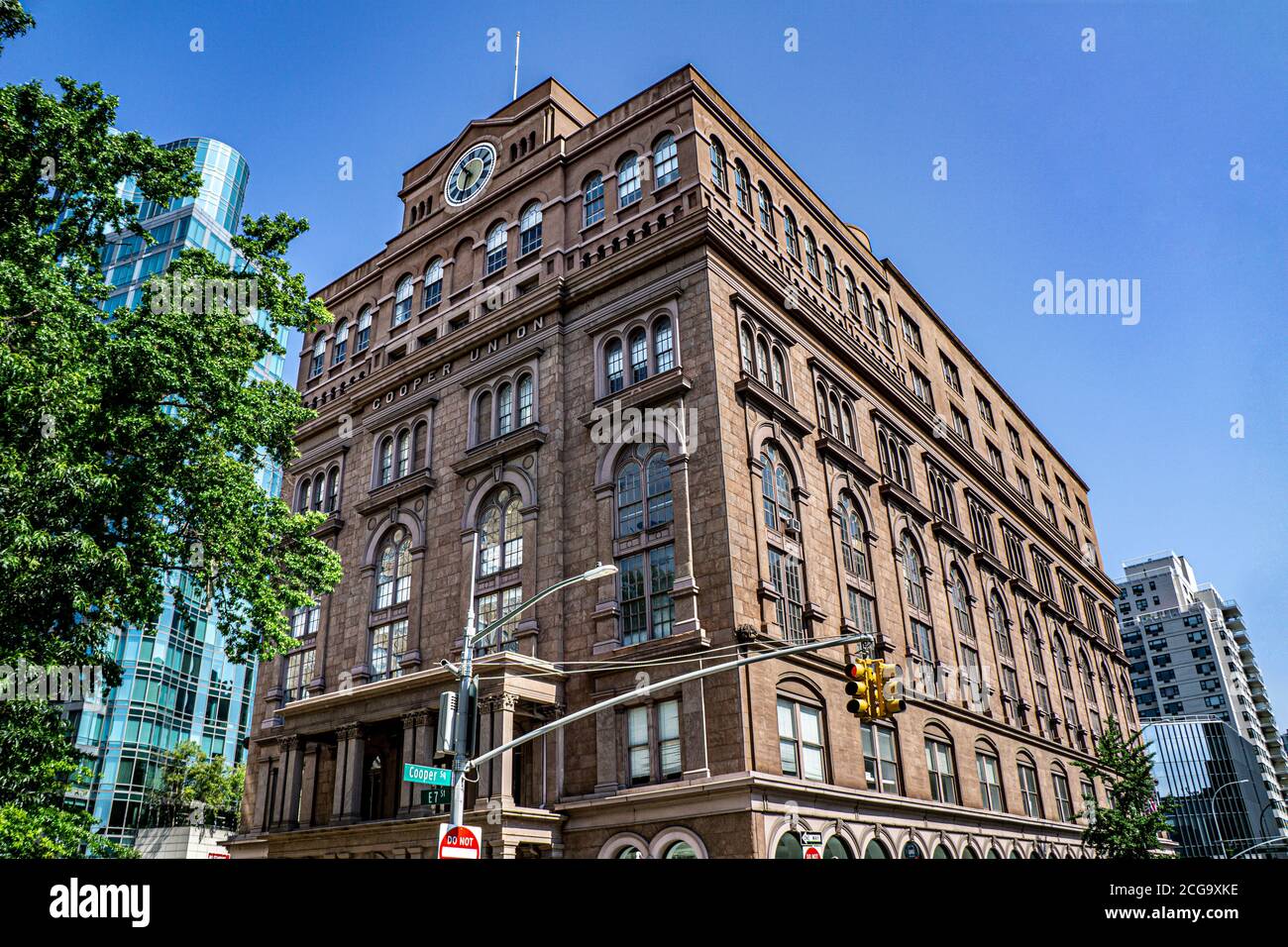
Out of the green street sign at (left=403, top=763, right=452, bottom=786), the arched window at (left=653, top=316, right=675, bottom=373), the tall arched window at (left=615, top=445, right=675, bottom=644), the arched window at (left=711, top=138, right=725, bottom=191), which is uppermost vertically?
the arched window at (left=711, top=138, right=725, bottom=191)

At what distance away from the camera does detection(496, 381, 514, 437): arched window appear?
122 feet

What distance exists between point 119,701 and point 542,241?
2328 inches

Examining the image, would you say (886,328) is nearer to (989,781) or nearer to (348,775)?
(989,781)

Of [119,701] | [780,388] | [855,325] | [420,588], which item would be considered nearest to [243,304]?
[420,588]

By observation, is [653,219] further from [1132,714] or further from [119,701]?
[119,701]

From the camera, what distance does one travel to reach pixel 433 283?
1736 inches

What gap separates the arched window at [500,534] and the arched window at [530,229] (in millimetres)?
11616

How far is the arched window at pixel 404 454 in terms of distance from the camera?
40.6 metres

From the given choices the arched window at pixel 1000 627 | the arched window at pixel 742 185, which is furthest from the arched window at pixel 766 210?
the arched window at pixel 1000 627

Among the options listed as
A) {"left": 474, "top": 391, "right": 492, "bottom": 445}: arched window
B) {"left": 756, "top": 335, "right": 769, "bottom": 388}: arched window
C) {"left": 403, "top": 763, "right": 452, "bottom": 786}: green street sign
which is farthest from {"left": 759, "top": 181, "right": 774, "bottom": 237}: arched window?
{"left": 403, "top": 763, "right": 452, "bottom": 786}: green street sign

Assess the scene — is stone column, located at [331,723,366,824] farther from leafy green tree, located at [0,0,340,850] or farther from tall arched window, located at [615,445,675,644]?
tall arched window, located at [615,445,675,644]

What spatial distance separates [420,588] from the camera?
1441 inches

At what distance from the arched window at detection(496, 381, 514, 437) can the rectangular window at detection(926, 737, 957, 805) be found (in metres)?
21.3

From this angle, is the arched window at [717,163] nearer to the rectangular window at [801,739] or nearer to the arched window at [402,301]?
the arched window at [402,301]
